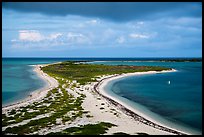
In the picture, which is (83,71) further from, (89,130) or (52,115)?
(89,130)

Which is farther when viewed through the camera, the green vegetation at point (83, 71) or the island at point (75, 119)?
the green vegetation at point (83, 71)

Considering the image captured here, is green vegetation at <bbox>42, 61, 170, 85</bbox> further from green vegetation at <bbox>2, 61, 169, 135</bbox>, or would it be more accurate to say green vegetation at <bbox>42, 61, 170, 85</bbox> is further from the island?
the island

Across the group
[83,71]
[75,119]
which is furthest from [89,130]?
[83,71]

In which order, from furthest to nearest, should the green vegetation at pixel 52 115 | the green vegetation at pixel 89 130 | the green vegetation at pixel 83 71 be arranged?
the green vegetation at pixel 83 71 < the green vegetation at pixel 52 115 < the green vegetation at pixel 89 130

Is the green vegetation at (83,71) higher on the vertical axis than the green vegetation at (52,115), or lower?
higher

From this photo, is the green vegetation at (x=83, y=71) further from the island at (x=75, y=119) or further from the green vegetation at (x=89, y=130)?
the green vegetation at (x=89, y=130)

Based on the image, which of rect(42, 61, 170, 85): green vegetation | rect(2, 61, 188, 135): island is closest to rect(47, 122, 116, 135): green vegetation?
rect(2, 61, 188, 135): island

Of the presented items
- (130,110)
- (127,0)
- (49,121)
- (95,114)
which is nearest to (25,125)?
(49,121)

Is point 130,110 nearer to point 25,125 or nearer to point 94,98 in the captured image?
point 94,98

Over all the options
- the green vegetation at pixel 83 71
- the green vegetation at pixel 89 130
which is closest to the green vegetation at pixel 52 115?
the green vegetation at pixel 89 130

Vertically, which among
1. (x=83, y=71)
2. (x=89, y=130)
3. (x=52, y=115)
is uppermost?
(x=83, y=71)
